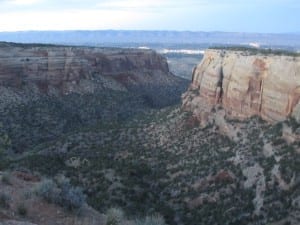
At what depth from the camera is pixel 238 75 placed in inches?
1623

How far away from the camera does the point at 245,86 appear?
131ft

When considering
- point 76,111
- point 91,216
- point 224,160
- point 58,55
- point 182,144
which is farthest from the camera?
point 58,55

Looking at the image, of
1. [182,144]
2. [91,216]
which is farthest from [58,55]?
[91,216]

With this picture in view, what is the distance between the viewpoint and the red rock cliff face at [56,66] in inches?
2618

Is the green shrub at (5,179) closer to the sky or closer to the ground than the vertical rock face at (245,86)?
closer to the ground

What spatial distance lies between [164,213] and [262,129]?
9553 mm

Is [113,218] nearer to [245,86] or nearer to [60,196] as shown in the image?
[60,196]

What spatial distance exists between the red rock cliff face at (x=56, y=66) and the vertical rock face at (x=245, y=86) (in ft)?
79.7

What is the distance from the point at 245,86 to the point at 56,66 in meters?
36.0

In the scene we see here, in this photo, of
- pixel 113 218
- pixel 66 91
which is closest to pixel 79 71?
pixel 66 91

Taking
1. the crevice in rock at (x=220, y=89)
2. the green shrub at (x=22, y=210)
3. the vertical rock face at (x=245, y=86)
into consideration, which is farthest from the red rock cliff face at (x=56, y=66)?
the green shrub at (x=22, y=210)

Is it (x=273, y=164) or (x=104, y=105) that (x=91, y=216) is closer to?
(x=273, y=164)

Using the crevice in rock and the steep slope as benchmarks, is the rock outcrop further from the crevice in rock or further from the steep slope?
the crevice in rock

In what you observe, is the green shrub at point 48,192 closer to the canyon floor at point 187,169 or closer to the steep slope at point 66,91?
the canyon floor at point 187,169
